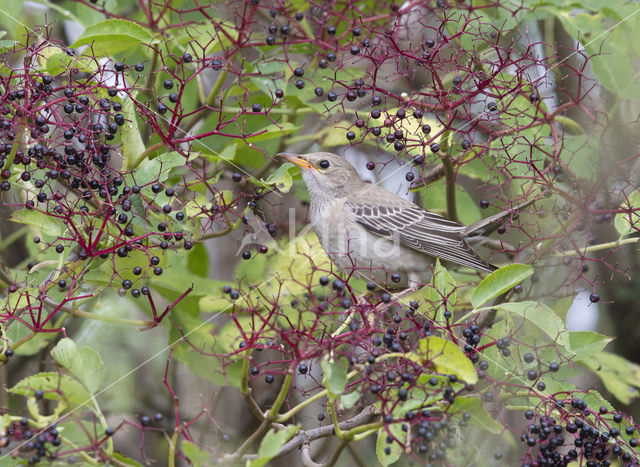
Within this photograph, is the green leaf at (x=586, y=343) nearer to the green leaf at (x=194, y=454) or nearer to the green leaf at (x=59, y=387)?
the green leaf at (x=194, y=454)

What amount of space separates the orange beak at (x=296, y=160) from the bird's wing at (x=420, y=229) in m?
0.58

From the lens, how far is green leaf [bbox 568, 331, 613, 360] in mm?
3854

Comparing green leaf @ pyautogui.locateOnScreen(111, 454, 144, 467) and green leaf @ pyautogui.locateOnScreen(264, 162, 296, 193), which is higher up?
green leaf @ pyautogui.locateOnScreen(264, 162, 296, 193)

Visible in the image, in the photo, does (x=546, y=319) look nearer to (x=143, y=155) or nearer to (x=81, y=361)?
(x=81, y=361)

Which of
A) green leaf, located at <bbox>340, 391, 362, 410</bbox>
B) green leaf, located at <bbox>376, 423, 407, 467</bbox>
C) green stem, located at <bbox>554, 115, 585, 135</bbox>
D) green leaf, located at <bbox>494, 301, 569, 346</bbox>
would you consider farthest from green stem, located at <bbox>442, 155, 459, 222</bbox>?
green leaf, located at <bbox>340, 391, 362, 410</bbox>

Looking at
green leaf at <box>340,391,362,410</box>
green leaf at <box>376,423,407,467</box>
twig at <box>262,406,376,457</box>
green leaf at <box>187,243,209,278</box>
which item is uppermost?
green leaf at <box>340,391,362,410</box>

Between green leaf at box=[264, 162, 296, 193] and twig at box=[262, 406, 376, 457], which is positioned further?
green leaf at box=[264, 162, 296, 193]

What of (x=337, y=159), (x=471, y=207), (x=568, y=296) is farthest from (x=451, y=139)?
(x=337, y=159)

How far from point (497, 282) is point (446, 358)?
2.15 feet

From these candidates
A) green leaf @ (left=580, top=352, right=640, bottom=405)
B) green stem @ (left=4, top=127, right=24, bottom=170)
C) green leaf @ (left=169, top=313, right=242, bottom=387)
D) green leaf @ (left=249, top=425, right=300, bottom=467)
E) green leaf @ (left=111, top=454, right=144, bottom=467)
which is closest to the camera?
green leaf @ (left=249, top=425, right=300, bottom=467)

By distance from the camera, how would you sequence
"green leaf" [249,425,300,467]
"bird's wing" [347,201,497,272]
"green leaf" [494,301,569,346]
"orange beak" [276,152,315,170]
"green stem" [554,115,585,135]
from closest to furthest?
1. "green leaf" [249,425,300,467]
2. "green leaf" [494,301,569,346]
3. "green stem" [554,115,585,135]
4. "orange beak" [276,152,315,170]
5. "bird's wing" [347,201,497,272]

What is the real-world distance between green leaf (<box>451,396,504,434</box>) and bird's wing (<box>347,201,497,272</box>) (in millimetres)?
2096

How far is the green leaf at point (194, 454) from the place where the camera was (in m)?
3.09

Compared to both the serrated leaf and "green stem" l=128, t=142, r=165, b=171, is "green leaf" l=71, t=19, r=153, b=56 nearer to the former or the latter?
"green stem" l=128, t=142, r=165, b=171
